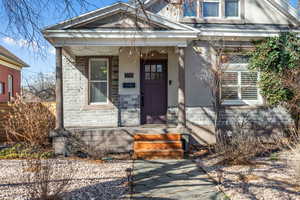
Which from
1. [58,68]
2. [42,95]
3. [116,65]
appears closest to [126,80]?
[116,65]

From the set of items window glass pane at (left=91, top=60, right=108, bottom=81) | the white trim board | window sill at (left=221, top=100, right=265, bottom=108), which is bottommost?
window sill at (left=221, top=100, right=265, bottom=108)

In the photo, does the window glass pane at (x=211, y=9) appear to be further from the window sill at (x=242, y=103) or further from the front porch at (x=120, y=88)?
the window sill at (x=242, y=103)

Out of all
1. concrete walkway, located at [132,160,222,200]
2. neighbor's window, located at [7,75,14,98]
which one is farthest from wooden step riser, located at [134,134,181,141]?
neighbor's window, located at [7,75,14,98]

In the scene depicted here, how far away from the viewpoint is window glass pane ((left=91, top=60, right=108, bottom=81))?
28.0ft

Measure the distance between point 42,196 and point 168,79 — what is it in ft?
19.2

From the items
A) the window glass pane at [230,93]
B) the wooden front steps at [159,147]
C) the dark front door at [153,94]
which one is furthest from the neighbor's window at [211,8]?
the wooden front steps at [159,147]

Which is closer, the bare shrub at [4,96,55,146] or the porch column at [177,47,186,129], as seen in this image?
the porch column at [177,47,186,129]

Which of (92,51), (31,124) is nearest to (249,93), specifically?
(92,51)

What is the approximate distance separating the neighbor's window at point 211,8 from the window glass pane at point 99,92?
15.4ft

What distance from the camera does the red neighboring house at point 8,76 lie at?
16.4 m

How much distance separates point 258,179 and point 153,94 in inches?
185

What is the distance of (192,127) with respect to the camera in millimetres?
7875

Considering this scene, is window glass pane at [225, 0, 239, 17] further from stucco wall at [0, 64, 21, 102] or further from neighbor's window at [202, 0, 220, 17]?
stucco wall at [0, 64, 21, 102]

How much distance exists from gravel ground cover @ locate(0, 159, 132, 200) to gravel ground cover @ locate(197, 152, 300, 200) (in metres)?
1.96
